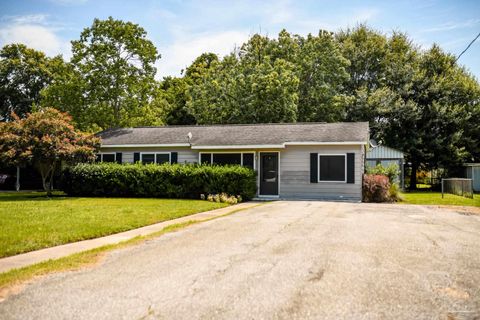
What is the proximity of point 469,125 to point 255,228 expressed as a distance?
2999cm

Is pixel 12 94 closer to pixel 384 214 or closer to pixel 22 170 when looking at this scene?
pixel 22 170

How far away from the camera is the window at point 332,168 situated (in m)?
19.1

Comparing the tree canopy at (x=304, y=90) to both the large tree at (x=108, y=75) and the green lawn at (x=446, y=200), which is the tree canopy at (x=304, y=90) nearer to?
the large tree at (x=108, y=75)

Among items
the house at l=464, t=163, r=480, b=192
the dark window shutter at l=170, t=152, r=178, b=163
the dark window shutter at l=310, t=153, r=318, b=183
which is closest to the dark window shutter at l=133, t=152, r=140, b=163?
the dark window shutter at l=170, t=152, r=178, b=163

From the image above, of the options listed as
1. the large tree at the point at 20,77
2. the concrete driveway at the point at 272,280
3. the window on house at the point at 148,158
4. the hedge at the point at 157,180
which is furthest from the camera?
the large tree at the point at 20,77

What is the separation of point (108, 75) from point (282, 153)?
17.7m

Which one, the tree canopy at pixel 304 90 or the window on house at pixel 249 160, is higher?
the tree canopy at pixel 304 90

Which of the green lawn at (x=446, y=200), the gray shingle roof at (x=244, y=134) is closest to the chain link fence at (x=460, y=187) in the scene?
the green lawn at (x=446, y=200)

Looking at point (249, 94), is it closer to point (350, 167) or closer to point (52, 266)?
point (350, 167)

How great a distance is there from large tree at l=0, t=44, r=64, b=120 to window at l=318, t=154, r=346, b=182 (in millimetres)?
38430

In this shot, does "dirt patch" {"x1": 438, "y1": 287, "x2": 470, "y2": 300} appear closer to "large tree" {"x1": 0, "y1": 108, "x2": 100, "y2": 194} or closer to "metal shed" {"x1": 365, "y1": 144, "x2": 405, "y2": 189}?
"large tree" {"x1": 0, "y1": 108, "x2": 100, "y2": 194}

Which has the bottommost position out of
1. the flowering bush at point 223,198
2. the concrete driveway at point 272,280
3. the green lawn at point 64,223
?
the concrete driveway at point 272,280

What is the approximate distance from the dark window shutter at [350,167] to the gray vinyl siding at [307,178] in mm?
133

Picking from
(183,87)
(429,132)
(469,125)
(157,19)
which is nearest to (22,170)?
(157,19)
